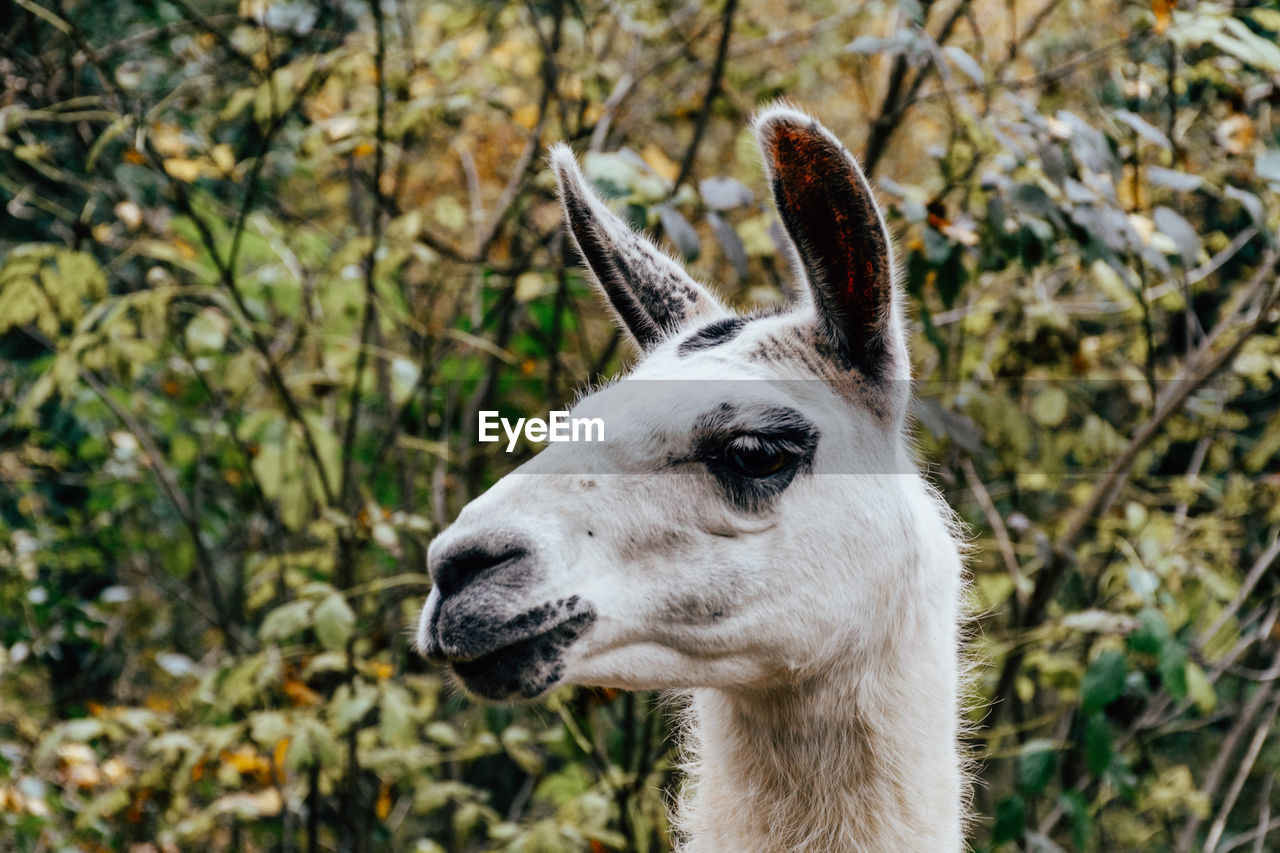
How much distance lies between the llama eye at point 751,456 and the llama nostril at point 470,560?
40 centimetres

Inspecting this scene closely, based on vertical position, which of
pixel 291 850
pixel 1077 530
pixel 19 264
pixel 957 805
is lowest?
pixel 291 850

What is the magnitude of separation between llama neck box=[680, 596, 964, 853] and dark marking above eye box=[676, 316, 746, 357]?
0.66 m

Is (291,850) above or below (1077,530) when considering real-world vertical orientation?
below

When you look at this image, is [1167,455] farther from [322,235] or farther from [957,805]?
[322,235]

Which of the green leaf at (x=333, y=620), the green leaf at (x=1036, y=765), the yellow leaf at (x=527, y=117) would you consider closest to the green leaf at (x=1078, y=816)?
the green leaf at (x=1036, y=765)

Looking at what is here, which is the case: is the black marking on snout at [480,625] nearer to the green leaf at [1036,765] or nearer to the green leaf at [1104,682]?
the green leaf at [1104,682]

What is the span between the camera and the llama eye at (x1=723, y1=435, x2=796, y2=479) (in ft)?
5.23

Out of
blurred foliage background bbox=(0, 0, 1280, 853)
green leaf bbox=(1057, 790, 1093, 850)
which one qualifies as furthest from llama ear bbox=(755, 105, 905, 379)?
green leaf bbox=(1057, 790, 1093, 850)

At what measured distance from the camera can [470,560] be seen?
141 centimetres

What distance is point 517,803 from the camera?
14.2 ft

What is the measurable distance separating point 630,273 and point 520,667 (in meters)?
0.95

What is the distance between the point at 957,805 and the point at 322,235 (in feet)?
12.6

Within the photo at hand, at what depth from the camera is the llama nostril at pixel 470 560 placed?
140 centimetres

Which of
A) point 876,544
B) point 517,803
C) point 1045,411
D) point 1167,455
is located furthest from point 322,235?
point 1167,455
